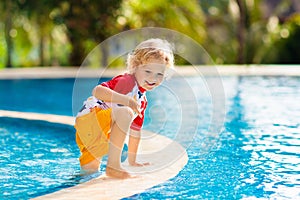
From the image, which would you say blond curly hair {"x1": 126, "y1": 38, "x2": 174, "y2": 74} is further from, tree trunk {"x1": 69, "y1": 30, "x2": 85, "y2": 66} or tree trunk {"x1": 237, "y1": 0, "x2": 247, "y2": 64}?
tree trunk {"x1": 69, "y1": 30, "x2": 85, "y2": 66}

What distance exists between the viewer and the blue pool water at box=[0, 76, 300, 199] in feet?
15.7

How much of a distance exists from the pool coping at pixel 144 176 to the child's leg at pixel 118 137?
0.07 m

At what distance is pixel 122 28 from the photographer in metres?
21.3

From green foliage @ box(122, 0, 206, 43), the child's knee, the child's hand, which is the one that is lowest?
the child's knee

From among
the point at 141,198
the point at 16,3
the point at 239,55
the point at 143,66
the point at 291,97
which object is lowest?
the point at 141,198

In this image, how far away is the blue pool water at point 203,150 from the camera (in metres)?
4.79

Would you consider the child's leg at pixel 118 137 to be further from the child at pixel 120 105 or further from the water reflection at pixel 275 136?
the water reflection at pixel 275 136

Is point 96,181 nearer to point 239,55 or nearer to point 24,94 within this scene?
point 24,94

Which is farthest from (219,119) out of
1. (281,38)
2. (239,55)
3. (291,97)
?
(281,38)

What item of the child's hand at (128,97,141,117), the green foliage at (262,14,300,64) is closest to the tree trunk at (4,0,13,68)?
the green foliage at (262,14,300,64)

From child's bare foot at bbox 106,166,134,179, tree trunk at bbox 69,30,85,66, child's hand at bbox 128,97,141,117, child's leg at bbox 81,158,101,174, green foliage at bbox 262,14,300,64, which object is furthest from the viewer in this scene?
green foliage at bbox 262,14,300,64

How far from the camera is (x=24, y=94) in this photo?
13.6m

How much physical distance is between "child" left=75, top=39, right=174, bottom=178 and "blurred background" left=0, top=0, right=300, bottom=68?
51.0 ft

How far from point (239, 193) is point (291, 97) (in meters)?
8.06
